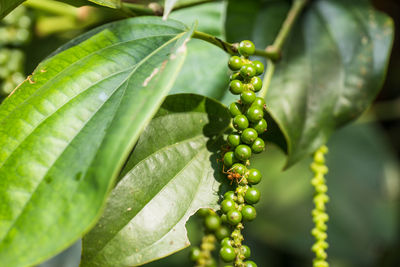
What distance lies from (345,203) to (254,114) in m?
1.22

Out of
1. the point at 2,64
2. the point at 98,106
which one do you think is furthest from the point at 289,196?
the point at 98,106

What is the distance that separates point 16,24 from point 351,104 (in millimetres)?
779

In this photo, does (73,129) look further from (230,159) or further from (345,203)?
(345,203)

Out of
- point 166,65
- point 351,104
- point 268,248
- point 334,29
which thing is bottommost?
point 268,248

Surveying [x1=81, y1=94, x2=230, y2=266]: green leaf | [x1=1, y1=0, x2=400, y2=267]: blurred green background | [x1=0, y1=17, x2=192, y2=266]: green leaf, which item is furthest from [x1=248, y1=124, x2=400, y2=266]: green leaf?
[x1=0, y1=17, x2=192, y2=266]: green leaf

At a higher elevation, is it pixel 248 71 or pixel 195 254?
pixel 248 71

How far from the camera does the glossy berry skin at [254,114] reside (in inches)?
18.5

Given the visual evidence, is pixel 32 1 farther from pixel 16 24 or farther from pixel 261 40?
pixel 261 40

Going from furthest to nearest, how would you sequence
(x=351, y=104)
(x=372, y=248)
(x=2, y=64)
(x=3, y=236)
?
(x=372, y=248)
(x=2, y=64)
(x=351, y=104)
(x=3, y=236)

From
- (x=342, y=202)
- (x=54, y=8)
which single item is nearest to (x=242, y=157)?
(x=54, y=8)

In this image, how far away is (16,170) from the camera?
402 mm

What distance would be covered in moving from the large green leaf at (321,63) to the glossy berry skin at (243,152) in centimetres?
24

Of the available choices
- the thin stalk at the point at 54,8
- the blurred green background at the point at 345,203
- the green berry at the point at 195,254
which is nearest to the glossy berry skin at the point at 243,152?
the green berry at the point at 195,254

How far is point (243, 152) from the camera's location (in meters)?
0.46
